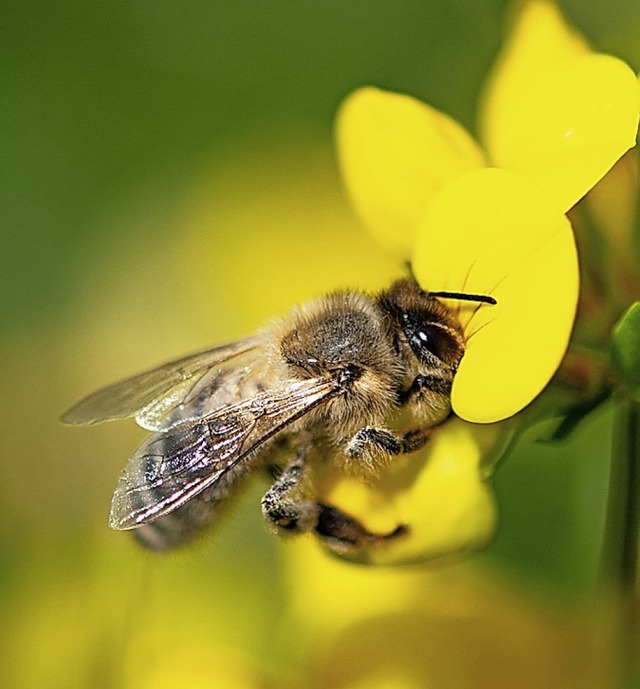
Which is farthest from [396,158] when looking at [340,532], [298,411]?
[340,532]

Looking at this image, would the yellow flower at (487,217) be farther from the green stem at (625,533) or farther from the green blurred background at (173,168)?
the green blurred background at (173,168)

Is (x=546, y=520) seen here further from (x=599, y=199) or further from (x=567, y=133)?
(x=567, y=133)

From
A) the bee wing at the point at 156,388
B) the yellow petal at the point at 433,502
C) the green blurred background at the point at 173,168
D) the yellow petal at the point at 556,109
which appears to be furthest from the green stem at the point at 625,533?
the green blurred background at the point at 173,168

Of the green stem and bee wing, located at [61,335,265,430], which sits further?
bee wing, located at [61,335,265,430]

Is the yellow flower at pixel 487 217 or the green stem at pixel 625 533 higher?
the yellow flower at pixel 487 217

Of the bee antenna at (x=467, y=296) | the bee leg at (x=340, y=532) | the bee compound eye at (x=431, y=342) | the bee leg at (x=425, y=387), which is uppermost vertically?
the bee antenna at (x=467, y=296)

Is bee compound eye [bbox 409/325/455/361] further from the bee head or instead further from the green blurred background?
the green blurred background

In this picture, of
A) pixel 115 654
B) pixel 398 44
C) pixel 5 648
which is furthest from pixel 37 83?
pixel 115 654

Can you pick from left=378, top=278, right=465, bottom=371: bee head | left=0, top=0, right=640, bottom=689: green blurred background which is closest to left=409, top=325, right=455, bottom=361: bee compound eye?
left=378, top=278, right=465, bottom=371: bee head
